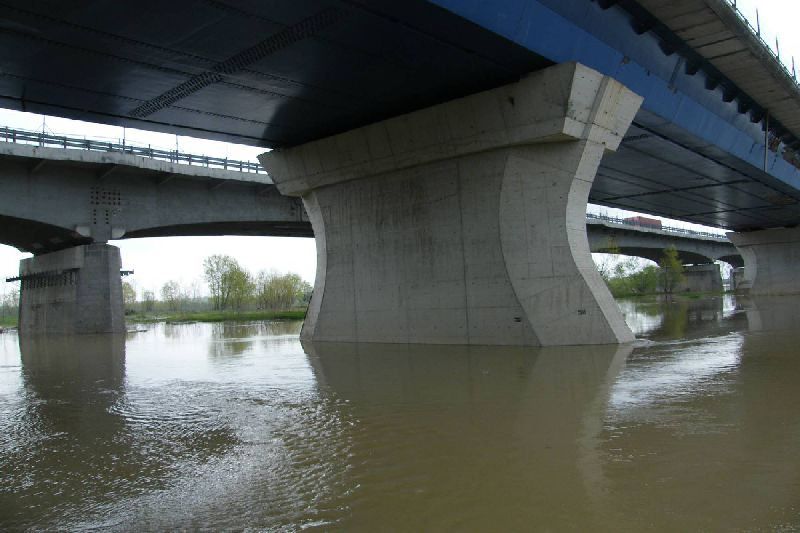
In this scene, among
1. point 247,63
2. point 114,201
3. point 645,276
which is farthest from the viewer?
point 645,276

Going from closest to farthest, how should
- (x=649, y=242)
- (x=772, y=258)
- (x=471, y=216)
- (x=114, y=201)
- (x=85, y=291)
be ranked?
(x=471, y=216) → (x=114, y=201) → (x=85, y=291) → (x=772, y=258) → (x=649, y=242)

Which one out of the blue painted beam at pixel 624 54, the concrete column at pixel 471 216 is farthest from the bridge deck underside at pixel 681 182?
the concrete column at pixel 471 216

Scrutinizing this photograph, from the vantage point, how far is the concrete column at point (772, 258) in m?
65.5

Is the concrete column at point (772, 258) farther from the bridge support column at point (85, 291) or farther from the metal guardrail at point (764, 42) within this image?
the bridge support column at point (85, 291)

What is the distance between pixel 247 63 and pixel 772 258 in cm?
6795

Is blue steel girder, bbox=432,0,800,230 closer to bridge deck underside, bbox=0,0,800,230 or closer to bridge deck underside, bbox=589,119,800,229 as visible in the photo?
bridge deck underside, bbox=589,119,800,229

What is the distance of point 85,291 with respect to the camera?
35.5 metres

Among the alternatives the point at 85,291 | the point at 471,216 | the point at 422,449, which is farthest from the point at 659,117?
the point at 85,291

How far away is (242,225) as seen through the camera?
135 ft

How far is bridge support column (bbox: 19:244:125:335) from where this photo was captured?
3491 centimetres

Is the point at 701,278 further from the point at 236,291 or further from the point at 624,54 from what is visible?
the point at 624,54

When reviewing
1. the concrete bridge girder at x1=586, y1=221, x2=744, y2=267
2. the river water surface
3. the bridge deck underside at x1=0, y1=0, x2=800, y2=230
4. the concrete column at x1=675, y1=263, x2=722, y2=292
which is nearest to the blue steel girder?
the bridge deck underside at x1=0, y1=0, x2=800, y2=230

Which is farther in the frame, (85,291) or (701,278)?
(701,278)

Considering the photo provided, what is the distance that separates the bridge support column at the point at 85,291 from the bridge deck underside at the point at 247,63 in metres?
17.4
